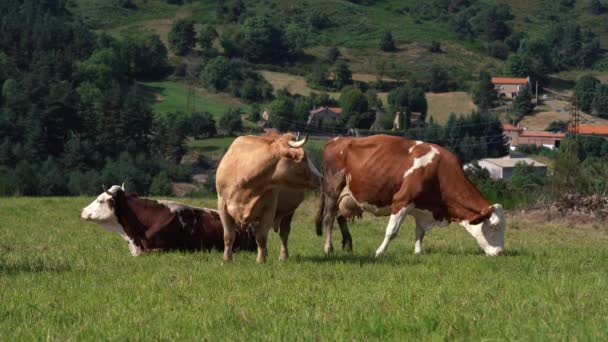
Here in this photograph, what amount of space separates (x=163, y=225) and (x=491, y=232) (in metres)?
5.61

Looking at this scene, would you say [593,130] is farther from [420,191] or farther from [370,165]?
[420,191]

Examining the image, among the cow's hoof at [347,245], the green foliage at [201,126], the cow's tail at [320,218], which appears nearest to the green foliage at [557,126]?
the green foliage at [201,126]

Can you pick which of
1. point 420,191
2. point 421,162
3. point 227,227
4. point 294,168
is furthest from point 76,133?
point 294,168

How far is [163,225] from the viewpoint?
693 inches

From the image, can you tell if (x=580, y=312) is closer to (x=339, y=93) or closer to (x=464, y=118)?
(x=464, y=118)

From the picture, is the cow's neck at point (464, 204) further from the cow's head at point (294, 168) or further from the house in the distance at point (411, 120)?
the house in the distance at point (411, 120)

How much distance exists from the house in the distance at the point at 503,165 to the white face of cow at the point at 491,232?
112 metres

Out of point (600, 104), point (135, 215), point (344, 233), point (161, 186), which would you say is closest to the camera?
point (135, 215)

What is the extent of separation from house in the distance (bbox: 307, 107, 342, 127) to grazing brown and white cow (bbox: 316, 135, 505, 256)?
15357 centimetres

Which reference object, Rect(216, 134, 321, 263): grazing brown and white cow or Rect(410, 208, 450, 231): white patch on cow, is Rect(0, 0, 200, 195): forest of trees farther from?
Rect(216, 134, 321, 263): grazing brown and white cow

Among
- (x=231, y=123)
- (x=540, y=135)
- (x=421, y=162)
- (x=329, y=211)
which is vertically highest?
(x=421, y=162)

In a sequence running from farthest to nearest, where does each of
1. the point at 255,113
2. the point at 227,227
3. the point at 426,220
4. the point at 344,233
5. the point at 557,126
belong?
the point at 557,126 < the point at 255,113 < the point at 344,233 < the point at 426,220 < the point at 227,227

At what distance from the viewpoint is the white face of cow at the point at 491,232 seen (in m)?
17.0

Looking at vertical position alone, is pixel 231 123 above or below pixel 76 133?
below
